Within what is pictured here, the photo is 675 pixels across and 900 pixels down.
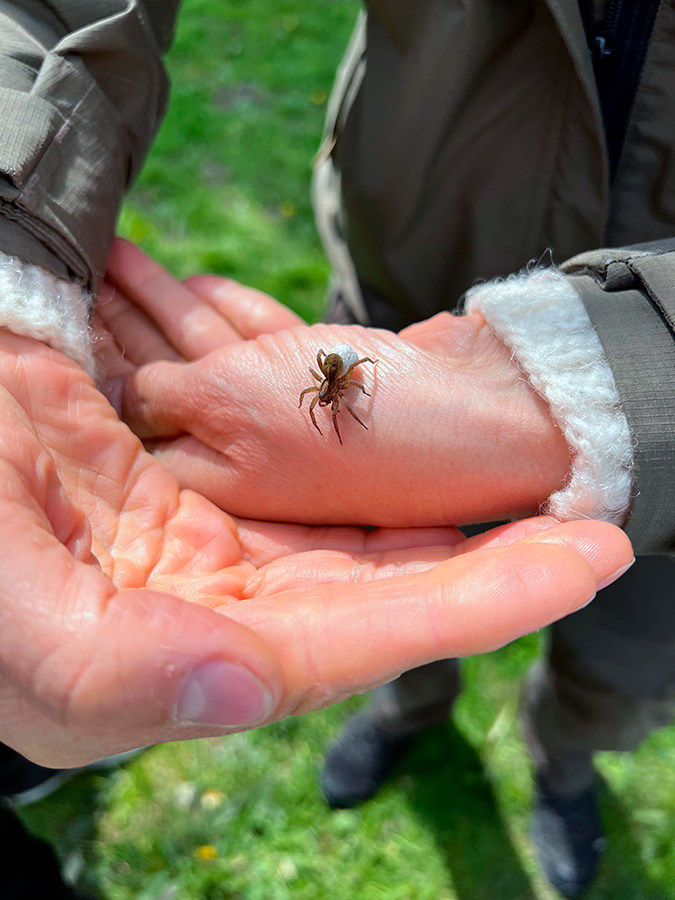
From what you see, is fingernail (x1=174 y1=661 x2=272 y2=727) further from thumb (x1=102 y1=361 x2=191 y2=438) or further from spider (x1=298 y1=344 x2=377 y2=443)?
thumb (x1=102 y1=361 x2=191 y2=438)

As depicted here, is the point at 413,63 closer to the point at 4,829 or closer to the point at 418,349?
the point at 418,349

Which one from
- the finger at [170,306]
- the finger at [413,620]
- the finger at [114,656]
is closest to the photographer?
the finger at [114,656]

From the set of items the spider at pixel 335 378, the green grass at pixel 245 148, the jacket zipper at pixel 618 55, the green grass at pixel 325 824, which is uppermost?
the jacket zipper at pixel 618 55

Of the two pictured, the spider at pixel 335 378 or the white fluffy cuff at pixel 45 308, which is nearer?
the white fluffy cuff at pixel 45 308

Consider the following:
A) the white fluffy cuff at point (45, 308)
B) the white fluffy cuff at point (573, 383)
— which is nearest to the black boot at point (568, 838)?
the white fluffy cuff at point (573, 383)

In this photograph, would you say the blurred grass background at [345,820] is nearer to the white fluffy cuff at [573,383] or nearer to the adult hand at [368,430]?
the adult hand at [368,430]
